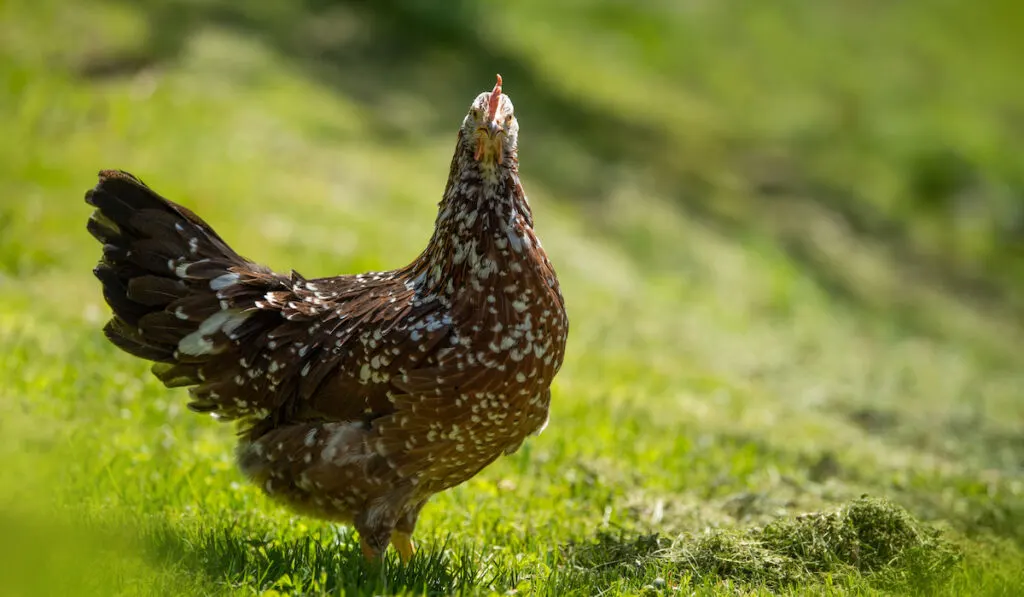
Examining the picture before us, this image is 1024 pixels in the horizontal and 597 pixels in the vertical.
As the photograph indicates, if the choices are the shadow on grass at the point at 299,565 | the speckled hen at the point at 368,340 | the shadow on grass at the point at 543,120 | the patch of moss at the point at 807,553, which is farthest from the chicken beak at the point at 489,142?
the shadow on grass at the point at 543,120

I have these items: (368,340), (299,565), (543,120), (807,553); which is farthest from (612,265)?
(299,565)

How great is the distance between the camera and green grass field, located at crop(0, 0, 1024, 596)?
5.75 meters

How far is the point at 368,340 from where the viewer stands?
18.5 feet

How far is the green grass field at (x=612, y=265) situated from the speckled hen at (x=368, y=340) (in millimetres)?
458

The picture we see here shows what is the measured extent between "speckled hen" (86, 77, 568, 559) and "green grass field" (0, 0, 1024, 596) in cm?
46

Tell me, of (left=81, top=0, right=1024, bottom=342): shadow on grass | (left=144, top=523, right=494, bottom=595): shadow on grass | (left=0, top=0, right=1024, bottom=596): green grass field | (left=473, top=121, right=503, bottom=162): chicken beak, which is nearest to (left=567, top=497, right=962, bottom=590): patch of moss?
(left=0, top=0, right=1024, bottom=596): green grass field

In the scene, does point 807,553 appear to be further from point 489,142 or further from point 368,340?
point 489,142

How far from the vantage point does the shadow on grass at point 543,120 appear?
1800 cm

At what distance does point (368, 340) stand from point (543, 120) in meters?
14.6

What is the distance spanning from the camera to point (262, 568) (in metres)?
5.20

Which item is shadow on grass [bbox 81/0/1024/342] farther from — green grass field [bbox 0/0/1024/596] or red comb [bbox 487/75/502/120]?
red comb [bbox 487/75/502/120]

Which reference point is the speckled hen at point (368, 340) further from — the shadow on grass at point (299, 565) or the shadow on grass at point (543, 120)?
the shadow on grass at point (543, 120)

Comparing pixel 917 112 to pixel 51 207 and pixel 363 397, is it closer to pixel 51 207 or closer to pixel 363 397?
pixel 51 207

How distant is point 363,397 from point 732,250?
1259 cm
